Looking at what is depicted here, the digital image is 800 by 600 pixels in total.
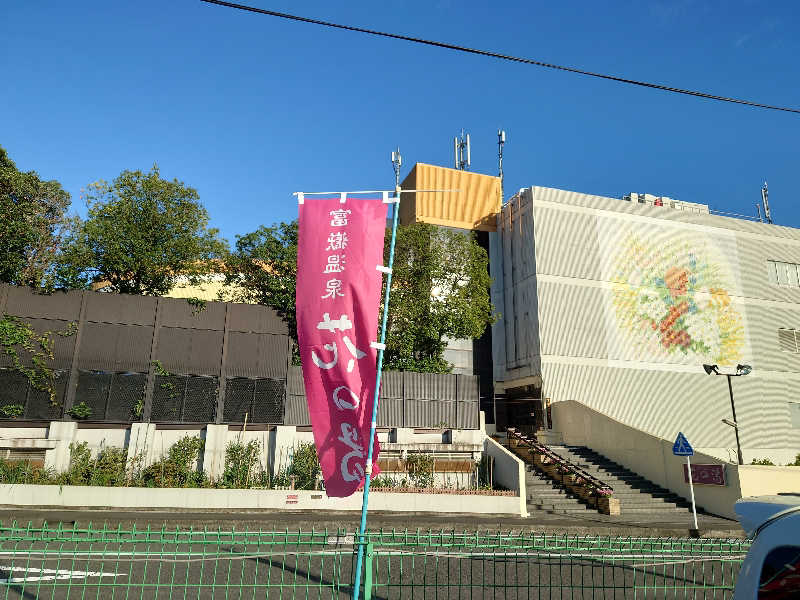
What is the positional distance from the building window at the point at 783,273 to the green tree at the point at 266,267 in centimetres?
3277

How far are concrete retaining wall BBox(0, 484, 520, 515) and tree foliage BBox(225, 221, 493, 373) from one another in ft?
31.0

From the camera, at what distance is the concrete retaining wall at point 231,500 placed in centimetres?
1777

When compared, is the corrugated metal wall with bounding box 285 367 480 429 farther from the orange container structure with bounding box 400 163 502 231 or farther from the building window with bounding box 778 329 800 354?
the building window with bounding box 778 329 800 354

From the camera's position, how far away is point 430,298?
93.4ft

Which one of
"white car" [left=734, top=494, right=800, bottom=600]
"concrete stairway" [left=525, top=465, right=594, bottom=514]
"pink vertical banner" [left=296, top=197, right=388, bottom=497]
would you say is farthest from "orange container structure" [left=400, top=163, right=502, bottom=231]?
"white car" [left=734, top=494, right=800, bottom=600]

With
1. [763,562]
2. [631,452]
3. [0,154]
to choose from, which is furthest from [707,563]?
[0,154]

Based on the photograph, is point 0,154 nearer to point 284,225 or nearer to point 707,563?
point 284,225

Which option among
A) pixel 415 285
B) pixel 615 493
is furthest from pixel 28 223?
pixel 615 493

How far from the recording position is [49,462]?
19.8m

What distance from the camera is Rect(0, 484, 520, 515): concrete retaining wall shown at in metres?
17.8

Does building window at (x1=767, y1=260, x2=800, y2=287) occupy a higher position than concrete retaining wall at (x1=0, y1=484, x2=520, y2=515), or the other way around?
building window at (x1=767, y1=260, x2=800, y2=287)

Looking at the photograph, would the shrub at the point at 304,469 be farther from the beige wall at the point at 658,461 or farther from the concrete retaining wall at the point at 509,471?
the beige wall at the point at 658,461

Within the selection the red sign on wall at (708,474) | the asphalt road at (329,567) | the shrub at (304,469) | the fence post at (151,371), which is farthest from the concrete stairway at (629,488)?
the fence post at (151,371)

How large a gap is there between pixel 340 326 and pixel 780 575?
5139 mm
